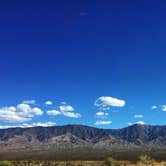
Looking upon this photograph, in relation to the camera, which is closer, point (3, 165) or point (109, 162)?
point (3, 165)

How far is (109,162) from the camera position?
276 feet

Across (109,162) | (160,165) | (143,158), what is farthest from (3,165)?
(143,158)

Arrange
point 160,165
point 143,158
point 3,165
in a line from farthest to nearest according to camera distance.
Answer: point 143,158, point 160,165, point 3,165

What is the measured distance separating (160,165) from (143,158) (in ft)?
55.3

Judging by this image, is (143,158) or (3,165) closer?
(3,165)

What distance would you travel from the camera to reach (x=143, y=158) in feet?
317

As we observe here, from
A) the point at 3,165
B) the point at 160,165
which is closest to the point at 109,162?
the point at 160,165

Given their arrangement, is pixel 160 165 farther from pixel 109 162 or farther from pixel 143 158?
pixel 143 158

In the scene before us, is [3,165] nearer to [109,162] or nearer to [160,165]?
[109,162]

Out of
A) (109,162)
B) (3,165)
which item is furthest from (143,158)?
(3,165)

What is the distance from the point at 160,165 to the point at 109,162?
1058 cm

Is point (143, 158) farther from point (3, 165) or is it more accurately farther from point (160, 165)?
point (3, 165)

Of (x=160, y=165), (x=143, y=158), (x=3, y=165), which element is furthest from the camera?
(x=143, y=158)

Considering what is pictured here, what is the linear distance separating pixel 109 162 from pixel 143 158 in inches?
598
